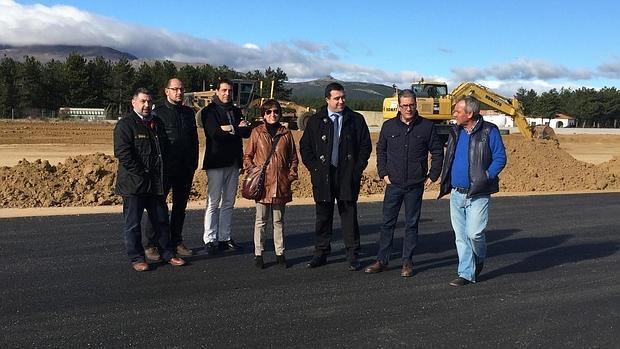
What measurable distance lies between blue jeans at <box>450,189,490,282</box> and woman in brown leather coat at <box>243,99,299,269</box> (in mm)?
1741

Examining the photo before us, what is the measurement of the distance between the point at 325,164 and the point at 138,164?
1.91 m

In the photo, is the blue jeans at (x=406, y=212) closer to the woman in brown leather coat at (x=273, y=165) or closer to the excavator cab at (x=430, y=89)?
the woman in brown leather coat at (x=273, y=165)

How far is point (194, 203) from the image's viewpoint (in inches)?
471

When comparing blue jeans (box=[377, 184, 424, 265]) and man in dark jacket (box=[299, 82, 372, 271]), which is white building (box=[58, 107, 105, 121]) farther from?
blue jeans (box=[377, 184, 424, 265])

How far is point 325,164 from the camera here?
6.45 m

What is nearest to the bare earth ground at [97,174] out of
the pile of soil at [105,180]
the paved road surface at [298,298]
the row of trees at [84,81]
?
the pile of soil at [105,180]

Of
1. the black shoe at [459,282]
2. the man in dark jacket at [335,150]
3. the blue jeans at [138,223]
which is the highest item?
the man in dark jacket at [335,150]

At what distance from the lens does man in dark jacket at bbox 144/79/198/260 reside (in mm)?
6695

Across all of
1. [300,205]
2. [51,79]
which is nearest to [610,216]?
[300,205]

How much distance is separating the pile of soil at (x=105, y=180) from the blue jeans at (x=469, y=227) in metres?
7.51

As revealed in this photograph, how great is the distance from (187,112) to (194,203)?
5254 millimetres

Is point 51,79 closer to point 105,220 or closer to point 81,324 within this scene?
point 105,220

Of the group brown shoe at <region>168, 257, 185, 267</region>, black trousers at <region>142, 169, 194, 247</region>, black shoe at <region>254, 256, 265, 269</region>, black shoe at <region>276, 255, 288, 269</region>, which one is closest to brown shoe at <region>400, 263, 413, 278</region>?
black shoe at <region>276, 255, 288, 269</region>

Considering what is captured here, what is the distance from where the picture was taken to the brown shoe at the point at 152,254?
6.76 metres
